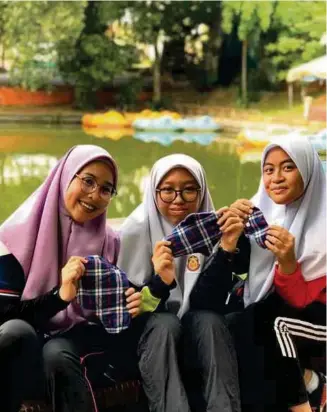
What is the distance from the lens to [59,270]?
129 centimetres

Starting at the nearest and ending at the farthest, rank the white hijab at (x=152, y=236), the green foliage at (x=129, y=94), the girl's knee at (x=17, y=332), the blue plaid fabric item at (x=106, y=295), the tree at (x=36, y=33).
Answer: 1. the girl's knee at (x=17, y=332)
2. the blue plaid fabric item at (x=106, y=295)
3. the white hijab at (x=152, y=236)
4. the tree at (x=36, y=33)
5. the green foliage at (x=129, y=94)

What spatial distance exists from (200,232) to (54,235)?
295 millimetres

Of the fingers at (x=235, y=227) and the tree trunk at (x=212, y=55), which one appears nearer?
the fingers at (x=235, y=227)

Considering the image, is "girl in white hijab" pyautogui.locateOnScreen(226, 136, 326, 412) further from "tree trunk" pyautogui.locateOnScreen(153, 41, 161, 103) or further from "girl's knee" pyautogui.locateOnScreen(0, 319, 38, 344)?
"tree trunk" pyautogui.locateOnScreen(153, 41, 161, 103)

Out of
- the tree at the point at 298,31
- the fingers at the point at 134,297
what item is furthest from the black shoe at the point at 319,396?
the tree at the point at 298,31

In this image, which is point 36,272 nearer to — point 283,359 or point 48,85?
point 283,359

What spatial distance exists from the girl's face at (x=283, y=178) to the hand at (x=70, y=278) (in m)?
0.46

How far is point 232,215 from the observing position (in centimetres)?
130

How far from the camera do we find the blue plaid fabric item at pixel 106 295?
1.23m

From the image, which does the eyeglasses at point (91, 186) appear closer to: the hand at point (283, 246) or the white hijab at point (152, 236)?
the white hijab at point (152, 236)

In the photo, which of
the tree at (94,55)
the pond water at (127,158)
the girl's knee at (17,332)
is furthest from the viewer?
the tree at (94,55)

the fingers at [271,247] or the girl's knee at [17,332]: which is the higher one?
the fingers at [271,247]

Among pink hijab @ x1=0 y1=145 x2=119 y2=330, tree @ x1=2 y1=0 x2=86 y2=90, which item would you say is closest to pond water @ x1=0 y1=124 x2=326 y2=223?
tree @ x1=2 y1=0 x2=86 y2=90

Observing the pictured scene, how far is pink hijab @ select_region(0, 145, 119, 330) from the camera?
4.12 ft
